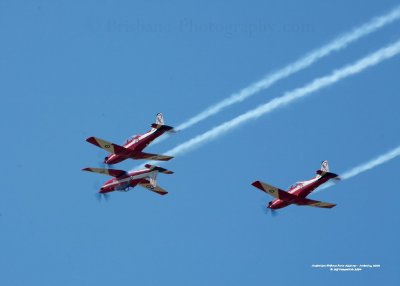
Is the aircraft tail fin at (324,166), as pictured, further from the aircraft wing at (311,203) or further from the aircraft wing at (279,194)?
the aircraft wing at (311,203)

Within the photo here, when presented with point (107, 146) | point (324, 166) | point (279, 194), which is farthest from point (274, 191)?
point (107, 146)

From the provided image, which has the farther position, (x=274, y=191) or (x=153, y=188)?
(x=153, y=188)

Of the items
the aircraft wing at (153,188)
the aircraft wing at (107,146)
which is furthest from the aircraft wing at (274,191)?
the aircraft wing at (107,146)

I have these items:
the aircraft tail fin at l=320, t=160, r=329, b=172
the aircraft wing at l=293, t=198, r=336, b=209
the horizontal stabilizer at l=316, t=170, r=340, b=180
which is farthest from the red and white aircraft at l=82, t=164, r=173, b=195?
the horizontal stabilizer at l=316, t=170, r=340, b=180

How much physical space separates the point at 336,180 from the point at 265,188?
5895 millimetres

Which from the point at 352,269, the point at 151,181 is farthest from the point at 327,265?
the point at 151,181

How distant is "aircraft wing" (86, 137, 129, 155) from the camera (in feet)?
346

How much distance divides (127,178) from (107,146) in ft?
11.2

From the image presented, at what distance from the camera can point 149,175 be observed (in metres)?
108

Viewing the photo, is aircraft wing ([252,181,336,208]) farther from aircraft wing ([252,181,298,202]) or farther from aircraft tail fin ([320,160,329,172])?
aircraft tail fin ([320,160,329,172])

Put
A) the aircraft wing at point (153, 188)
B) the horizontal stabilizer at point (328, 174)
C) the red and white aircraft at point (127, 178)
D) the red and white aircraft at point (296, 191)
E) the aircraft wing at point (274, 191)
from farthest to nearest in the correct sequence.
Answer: the aircraft wing at point (153, 188) < the red and white aircraft at point (127, 178) < the aircraft wing at point (274, 191) < the red and white aircraft at point (296, 191) < the horizontal stabilizer at point (328, 174)

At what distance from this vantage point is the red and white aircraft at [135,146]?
105688mm

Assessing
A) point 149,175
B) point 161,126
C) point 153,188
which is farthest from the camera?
point 153,188

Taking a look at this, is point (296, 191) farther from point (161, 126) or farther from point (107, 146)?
point (107, 146)
